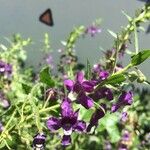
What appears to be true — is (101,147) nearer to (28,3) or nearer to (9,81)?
(9,81)

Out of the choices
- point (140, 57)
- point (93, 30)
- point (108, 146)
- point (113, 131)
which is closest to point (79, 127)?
point (140, 57)

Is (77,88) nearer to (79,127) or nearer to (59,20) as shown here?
(79,127)

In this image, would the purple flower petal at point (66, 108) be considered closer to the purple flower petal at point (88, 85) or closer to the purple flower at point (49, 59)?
the purple flower petal at point (88, 85)

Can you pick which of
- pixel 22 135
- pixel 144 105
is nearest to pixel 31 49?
pixel 144 105

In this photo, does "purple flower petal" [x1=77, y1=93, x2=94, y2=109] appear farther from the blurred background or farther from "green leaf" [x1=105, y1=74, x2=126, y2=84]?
the blurred background

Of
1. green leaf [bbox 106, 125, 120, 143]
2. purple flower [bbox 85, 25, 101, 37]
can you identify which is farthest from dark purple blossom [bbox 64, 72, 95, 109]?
purple flower [bbox 85, 25, 101, 37]

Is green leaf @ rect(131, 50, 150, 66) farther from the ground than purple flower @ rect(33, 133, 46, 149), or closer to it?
farther from the ground

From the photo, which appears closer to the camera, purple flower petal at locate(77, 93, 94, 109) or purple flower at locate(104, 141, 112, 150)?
purple flower petal at locate(77, 93, 94, 109)

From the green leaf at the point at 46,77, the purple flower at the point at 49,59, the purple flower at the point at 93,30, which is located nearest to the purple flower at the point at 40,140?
the green leaf at the point at 46,77
